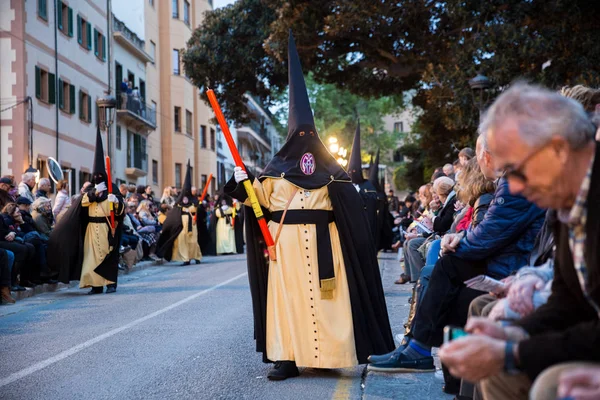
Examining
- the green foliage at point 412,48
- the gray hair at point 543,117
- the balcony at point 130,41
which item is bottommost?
the gray hair at point 543,117

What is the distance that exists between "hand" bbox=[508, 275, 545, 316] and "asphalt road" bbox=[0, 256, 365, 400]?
2.86 metres

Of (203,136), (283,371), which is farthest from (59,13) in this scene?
(283,371)

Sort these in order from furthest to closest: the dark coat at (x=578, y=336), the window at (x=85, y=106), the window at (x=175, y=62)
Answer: the window at (x=175, y=62) < the window at (x=85, y=106) < the dark coat at (x=578, y=336)

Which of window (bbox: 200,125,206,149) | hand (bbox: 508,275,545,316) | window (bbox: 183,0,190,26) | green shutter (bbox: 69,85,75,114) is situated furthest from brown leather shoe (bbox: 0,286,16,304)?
window (bbox: 200,125,206,149)

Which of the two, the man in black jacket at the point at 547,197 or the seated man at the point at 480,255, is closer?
the man in black jacket at the point at 547,197

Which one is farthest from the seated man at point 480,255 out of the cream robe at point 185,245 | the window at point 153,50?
the window at point 153,50

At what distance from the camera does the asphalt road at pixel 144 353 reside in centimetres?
637

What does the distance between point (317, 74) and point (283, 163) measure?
18.4 meters

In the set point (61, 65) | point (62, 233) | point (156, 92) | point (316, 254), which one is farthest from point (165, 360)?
point (156, 92)

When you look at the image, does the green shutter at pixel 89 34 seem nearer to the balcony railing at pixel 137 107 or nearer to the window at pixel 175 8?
the balcony railing at pixel 137 107

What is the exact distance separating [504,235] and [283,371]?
2.14 meters

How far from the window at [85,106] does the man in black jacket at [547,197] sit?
33.9 m

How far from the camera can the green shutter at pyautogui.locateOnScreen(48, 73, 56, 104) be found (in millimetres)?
31531

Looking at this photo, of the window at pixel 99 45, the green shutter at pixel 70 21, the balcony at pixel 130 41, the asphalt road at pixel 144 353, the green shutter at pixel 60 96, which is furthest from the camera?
the balcony at pixel 130 41
